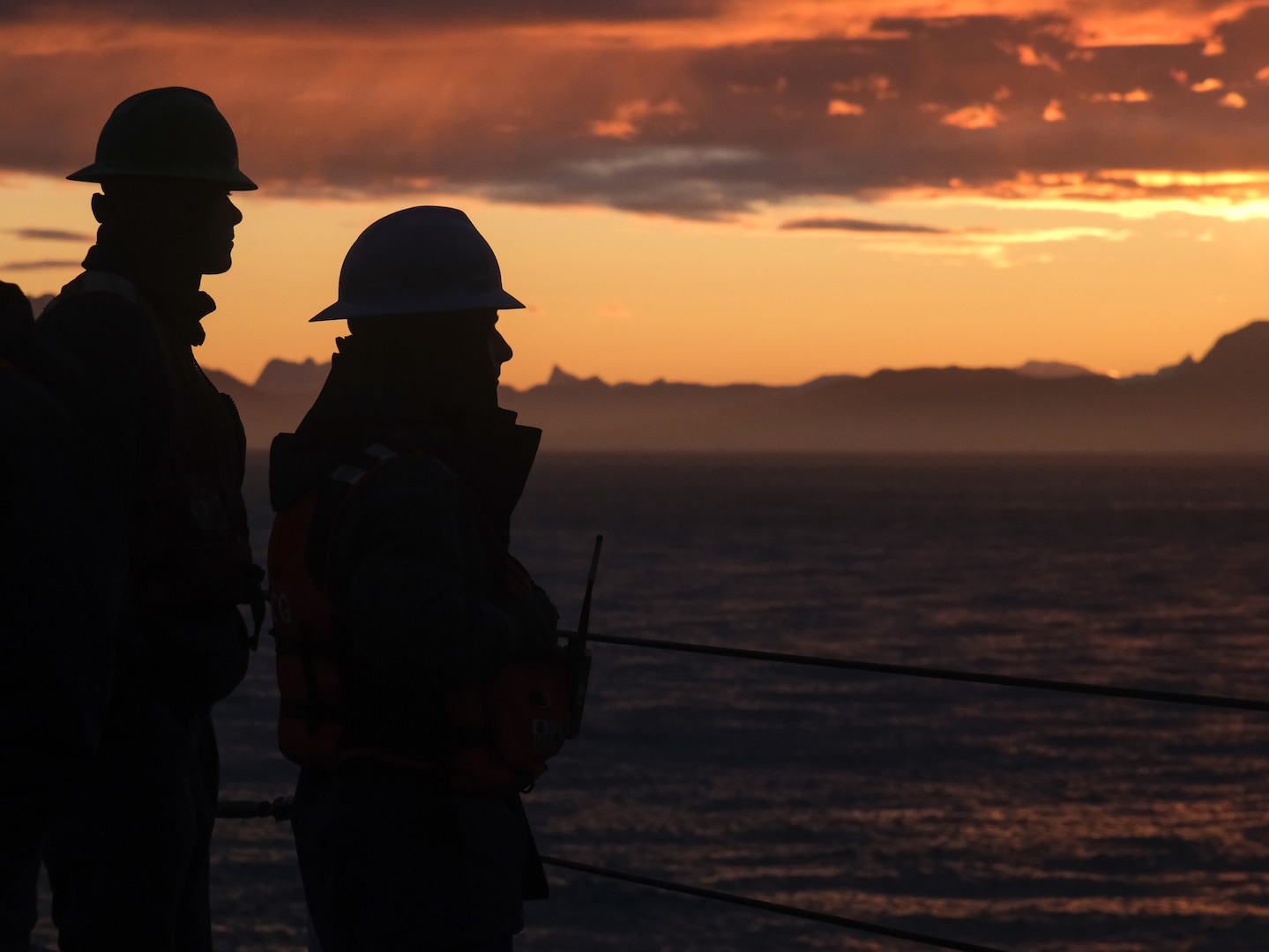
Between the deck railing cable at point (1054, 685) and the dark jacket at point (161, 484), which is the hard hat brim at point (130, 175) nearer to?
the dark jacket at point (161, 484)

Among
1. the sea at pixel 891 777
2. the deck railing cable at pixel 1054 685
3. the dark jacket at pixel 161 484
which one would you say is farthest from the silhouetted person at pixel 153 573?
the sea at pixel 891 777

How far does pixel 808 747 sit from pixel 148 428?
214ft

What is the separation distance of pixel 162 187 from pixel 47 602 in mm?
1611

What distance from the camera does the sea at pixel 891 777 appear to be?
45.2 m

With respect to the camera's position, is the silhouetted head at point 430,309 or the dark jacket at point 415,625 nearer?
the dark jacket at point 415,625

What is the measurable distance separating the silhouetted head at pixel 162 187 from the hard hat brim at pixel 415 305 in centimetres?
62

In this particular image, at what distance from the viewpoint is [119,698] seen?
3.07 metres

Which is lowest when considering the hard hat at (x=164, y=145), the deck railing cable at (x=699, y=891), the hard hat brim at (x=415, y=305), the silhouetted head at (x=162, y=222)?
the deck railing cable at (x=699, y=891)

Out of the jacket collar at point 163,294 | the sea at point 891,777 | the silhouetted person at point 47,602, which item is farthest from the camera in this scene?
the sea at point 891,777

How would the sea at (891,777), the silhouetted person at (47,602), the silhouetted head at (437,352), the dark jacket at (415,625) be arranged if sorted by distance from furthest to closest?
the sea at (891,777) → the silhouetted head at (437,352) → the dark jacket at (415,625) → the silhouetted person at (47,602)

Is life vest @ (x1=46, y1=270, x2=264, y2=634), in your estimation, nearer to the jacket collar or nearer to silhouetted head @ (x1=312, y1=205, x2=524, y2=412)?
the jacket collar

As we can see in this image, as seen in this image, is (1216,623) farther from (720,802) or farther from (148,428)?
(148,428)

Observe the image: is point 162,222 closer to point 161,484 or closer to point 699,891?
point 161,484

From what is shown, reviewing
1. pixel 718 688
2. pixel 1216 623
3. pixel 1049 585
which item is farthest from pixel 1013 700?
pixel 1049 585
